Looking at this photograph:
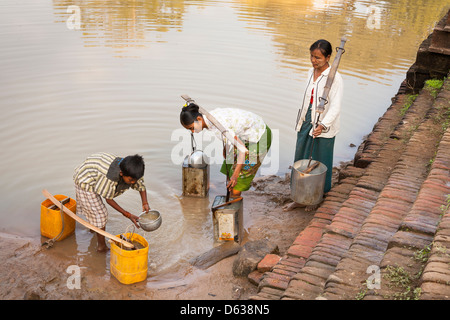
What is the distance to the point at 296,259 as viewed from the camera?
4219mm

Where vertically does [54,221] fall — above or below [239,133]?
below

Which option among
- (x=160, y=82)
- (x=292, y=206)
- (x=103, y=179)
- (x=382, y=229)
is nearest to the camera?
(x=382, y=229)

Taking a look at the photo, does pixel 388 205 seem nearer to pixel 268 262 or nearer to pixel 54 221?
pixel 268 262

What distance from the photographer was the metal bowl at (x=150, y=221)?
4.47m

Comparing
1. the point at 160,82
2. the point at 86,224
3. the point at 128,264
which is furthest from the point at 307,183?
the point at 160,82

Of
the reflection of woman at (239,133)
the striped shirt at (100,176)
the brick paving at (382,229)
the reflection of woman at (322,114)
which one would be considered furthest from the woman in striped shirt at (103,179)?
the reflection of woman at (322,114)

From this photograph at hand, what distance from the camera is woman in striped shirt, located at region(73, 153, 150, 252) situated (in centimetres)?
418

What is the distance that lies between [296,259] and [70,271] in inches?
85.9

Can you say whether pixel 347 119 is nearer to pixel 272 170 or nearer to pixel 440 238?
pixel 272 170

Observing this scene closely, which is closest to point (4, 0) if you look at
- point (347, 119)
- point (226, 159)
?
point (347, 119)

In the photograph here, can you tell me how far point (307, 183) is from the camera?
4.87 m

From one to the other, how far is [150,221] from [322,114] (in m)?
2.10

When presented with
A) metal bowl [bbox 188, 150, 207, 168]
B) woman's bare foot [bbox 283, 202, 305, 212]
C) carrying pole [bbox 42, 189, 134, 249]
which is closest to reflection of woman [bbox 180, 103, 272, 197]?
metal bowl [bbox 188, 150, 207, 168]
